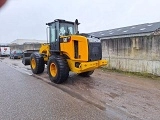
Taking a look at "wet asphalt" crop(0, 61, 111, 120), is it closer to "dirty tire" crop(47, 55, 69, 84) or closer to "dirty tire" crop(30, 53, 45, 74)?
"dirty tire" crop(47, 55, 69, 84)

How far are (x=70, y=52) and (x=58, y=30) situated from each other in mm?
1528

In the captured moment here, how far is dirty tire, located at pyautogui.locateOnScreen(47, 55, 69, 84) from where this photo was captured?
24.8 ft

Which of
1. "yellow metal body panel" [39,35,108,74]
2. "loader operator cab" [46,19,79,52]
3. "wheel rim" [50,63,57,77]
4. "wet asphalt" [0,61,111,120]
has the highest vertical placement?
"loader operator cab" [46,19,79,52]

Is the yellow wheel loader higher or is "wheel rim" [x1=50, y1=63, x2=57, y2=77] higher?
the yellow wheel loader

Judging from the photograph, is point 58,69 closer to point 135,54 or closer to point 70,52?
point 70,52

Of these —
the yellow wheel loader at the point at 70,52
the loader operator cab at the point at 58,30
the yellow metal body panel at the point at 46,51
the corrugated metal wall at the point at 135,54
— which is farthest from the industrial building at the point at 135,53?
the yellow metal body panel at the point at 46,51

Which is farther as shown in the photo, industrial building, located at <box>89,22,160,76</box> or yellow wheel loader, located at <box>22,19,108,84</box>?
industrial building, located at <box>89,22,160,76</box>

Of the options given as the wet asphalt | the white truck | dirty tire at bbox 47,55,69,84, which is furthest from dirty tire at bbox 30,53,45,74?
the white truck

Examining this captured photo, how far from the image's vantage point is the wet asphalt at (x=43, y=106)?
4344 mm

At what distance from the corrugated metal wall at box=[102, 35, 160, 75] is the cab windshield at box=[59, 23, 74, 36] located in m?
3.10

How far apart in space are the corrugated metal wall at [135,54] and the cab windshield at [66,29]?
10.2ft

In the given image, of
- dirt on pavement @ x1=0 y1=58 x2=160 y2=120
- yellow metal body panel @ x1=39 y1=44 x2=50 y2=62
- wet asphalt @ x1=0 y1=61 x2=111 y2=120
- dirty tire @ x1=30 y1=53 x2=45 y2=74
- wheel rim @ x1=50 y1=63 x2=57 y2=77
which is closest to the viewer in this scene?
wet asphalt @ x1=0 y1=61 x2=111 y2=120

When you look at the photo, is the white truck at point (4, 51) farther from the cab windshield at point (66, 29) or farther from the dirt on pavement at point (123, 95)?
the dirt on pavement at point (123, 95)

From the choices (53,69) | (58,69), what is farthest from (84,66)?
(53,69)
